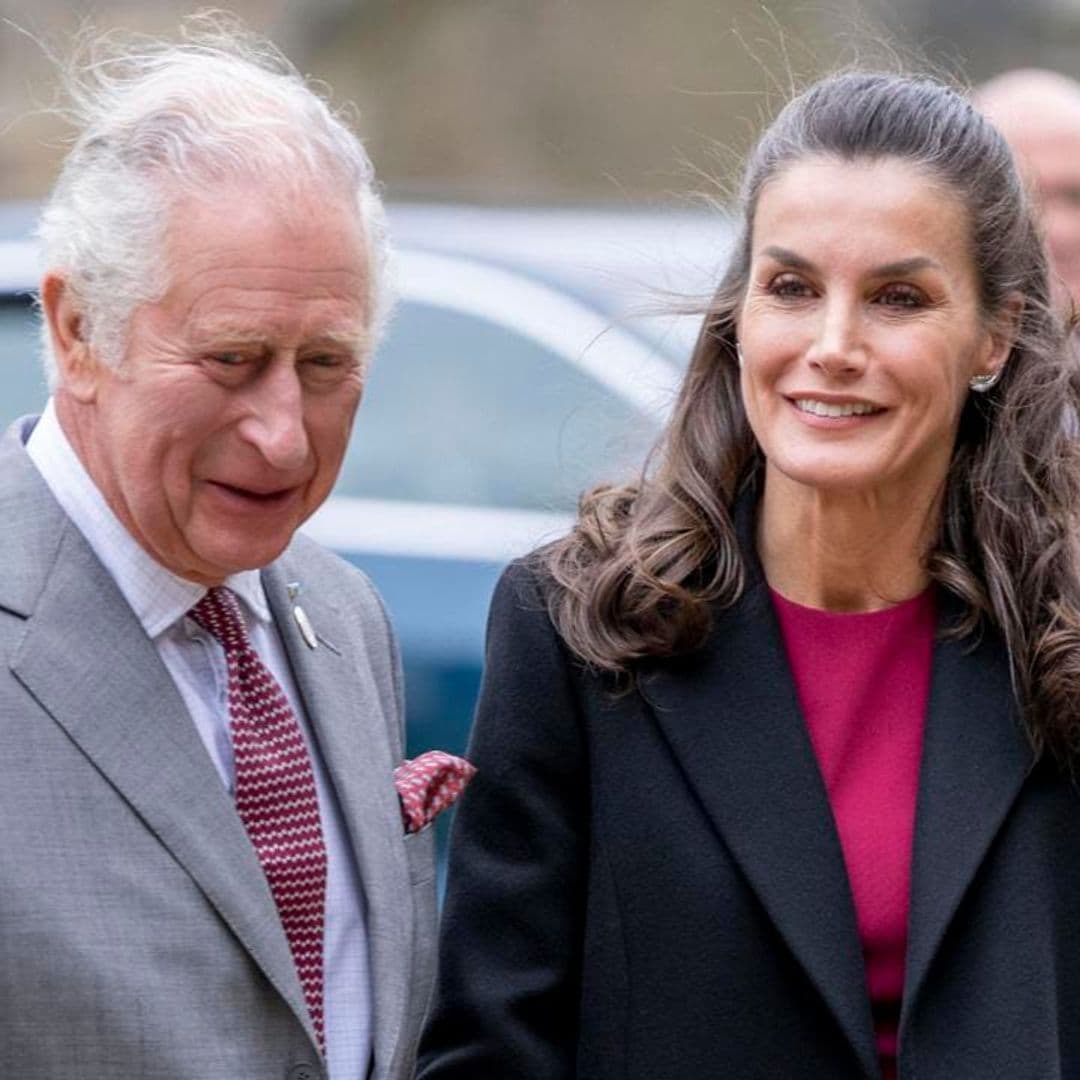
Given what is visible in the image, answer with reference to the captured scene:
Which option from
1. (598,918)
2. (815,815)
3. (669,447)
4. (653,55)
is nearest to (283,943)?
(598,918)

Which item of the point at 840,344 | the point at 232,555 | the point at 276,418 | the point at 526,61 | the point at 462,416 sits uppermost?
the point at 526,61

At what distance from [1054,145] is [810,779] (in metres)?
2.56

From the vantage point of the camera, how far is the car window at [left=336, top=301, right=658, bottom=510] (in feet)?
18.0

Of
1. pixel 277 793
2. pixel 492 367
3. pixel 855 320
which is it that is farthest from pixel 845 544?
pixel 492 367

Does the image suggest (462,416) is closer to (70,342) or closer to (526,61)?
(70,342)

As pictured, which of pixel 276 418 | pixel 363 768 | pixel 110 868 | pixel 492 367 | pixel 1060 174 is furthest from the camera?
pixel 492 367

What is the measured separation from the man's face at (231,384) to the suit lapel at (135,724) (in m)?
0.08

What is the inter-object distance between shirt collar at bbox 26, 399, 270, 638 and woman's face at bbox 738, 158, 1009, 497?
2.44 ft

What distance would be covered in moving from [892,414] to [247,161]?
0.83m

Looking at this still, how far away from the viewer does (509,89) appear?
15289 mm

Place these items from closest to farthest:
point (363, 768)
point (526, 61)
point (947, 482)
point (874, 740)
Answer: point (363, 768) < point (874, 740) < point (947, 482) < point (526, 61)

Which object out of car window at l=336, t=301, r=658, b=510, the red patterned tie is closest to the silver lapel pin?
the red patterned tie

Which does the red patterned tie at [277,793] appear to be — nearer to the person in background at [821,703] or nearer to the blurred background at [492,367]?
the person in background at [821,703]

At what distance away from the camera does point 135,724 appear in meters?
2.73
